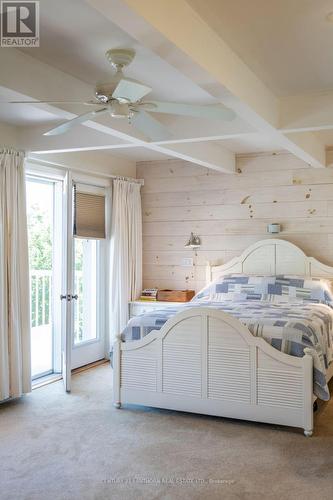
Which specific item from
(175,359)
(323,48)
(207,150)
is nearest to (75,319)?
(175,359)

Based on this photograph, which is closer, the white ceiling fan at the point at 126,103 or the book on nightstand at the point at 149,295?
the white ceiling fan at the point at 126,103

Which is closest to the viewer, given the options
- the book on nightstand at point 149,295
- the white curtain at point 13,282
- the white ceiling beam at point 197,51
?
the white ceiling beam at point 197,51

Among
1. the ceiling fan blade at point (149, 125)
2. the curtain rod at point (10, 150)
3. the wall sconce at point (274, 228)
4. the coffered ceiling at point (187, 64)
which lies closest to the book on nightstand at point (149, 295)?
the wall sconce at point (274, 228)

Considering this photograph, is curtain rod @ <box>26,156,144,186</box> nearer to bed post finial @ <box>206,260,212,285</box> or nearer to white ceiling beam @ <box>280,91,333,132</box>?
bed post finial @ <box>206,260,212,285</box>

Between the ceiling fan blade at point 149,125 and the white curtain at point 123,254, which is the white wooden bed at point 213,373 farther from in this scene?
the white curtain at point 123,254

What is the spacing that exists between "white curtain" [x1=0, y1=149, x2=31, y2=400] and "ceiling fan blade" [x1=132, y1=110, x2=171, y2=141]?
153 cm

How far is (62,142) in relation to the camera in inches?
169

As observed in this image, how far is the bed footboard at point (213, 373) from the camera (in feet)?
11.6

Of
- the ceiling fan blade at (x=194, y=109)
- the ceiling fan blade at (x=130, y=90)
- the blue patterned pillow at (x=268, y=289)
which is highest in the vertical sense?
the ceiling fan blade at (x=130, y=90)

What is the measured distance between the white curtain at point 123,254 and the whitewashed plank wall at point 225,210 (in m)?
0.28

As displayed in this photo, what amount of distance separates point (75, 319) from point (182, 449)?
8.19 feet

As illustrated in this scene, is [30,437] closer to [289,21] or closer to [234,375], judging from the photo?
[234,375]

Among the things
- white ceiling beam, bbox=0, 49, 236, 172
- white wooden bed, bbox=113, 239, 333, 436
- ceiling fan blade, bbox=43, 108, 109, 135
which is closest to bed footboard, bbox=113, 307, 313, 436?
white wooden bed, bbox=113, 239, 333, 436

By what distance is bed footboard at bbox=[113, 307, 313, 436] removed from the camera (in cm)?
353
